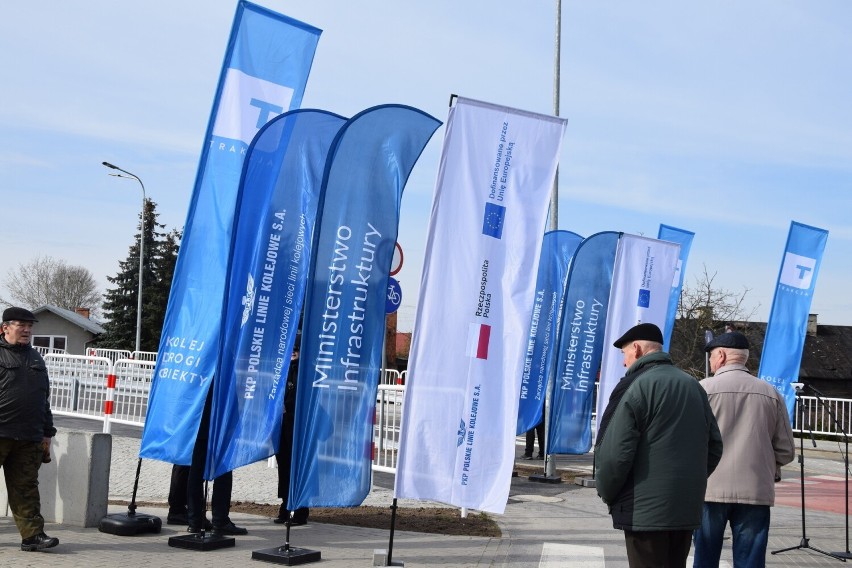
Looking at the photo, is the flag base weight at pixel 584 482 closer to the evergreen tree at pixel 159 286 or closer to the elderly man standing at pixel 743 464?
the elderly man standing at pixel 743 464

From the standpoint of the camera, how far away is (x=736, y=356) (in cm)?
699

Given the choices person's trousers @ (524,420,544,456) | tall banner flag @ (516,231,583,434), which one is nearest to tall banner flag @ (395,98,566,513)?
tall banner flag @ (516,231,583,434)

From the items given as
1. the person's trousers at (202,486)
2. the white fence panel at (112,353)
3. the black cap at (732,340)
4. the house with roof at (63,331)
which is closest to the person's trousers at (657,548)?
the black cap at (732,340)

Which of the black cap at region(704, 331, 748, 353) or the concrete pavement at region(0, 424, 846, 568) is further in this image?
the concrete pavement at region(0, 424, 846, 568)

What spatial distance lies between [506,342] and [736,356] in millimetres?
1797

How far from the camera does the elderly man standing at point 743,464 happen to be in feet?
21.6

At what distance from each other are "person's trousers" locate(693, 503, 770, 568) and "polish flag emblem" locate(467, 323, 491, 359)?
6.82 feet

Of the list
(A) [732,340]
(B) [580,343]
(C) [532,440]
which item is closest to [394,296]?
(B) [580,343]

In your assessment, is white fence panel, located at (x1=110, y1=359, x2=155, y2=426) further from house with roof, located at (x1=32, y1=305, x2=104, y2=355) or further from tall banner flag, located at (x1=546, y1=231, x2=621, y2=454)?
house with roof, located at (x1=32, y1=305, x2=104, y2=355)

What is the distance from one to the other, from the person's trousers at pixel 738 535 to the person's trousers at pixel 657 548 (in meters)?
1.31

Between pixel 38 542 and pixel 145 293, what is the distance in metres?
50.9

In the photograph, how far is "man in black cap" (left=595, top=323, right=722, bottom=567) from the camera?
5172 mm

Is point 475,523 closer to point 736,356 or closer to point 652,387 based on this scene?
point 736,356

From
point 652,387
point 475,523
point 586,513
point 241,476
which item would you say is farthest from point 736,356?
point 241,476
